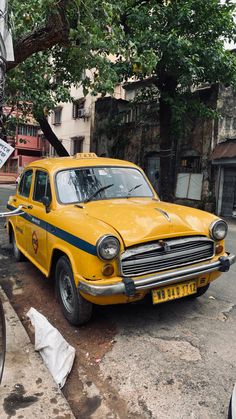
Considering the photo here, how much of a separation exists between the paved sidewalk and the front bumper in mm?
777

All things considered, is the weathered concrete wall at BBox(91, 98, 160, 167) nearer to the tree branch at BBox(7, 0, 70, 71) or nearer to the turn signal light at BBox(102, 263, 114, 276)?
the tree branch at BBox(7, 0, 70, 71)

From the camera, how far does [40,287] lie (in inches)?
205

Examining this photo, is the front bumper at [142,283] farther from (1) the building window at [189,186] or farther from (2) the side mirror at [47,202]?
(1) the building window at [189,186]

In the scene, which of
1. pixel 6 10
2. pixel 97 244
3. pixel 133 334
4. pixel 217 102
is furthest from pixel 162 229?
pixel 217 102

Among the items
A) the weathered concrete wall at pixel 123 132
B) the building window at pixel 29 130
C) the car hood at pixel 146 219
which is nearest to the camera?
the car hood at pixel 146 219

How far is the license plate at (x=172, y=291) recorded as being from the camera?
360 cm

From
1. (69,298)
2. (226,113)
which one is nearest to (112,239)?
(69,298)

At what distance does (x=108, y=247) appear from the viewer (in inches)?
131

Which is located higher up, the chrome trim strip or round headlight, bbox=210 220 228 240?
round headlight, bbox=210 220 228 240

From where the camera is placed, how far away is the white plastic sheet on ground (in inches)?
120

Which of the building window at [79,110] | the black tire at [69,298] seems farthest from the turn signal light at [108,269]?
the building window at [79,110]

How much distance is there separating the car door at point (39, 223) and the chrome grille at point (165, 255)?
4.63ft

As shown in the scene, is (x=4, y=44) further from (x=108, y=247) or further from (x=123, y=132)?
(x=123, y=132)

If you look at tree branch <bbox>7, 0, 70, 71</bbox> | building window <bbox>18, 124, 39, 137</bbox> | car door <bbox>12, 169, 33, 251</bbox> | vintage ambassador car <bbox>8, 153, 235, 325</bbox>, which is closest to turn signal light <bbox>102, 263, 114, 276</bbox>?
vintage ambassador car <bbox>8, 153, 235, 325</bbox>
